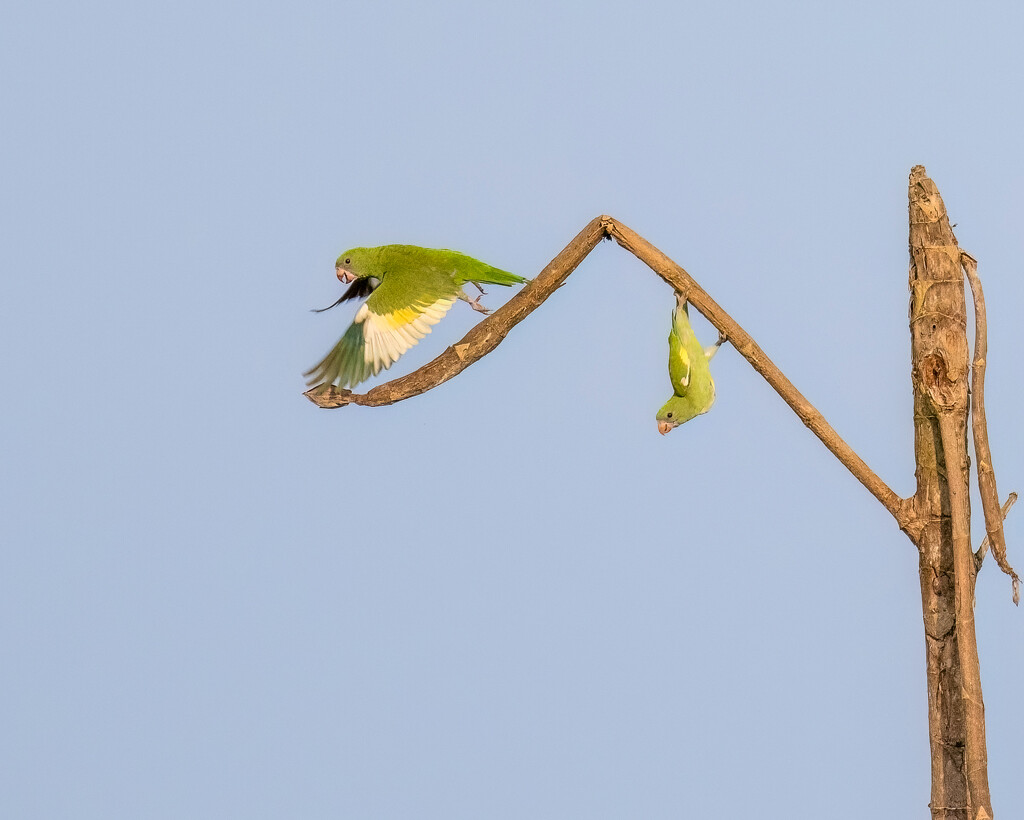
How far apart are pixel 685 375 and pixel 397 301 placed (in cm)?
64

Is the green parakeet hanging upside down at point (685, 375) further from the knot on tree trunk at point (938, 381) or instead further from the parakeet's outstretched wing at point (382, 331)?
the parakeet's outstretched wing at point (382, 331)

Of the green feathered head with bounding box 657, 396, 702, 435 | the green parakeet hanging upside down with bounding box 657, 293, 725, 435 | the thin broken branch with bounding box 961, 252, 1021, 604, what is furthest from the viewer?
the green feathered head with bounding box 657, 396, 702, 435

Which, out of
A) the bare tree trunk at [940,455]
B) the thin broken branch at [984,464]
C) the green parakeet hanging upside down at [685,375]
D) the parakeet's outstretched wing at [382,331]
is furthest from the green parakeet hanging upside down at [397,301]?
the thin broken branch at [984,464]

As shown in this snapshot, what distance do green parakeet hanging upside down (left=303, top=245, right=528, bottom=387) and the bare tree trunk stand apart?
2.70 ft

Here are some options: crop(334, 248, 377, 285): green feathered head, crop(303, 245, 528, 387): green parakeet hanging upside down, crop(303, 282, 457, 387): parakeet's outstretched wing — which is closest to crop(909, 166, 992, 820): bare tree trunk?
crop(303, 245, 528, 387): green parakeet hanging upside down

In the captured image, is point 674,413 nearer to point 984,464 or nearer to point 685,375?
point 685,375

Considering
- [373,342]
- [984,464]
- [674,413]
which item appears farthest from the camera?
[674,413]

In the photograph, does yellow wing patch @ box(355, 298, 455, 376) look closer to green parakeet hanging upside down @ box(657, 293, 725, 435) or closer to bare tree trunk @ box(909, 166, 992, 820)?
green parakeet hanging upside down @ box(657, 293, 725, 435)

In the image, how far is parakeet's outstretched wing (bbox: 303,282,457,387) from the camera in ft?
7.82

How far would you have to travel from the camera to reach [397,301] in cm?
244

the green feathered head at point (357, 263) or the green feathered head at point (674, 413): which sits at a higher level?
the green feathered head at point (357, 263)

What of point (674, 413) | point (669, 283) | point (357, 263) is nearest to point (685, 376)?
point (674, 413)

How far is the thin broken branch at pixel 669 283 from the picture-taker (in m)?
2.21

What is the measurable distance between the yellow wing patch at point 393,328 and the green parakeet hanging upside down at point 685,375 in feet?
1.65
